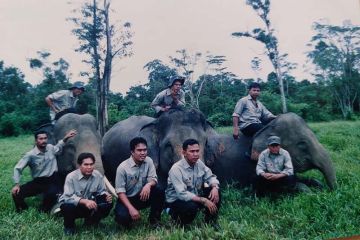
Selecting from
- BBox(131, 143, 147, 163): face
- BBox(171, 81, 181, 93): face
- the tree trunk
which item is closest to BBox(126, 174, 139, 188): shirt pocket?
BBox(131, 143, 147, 163): face

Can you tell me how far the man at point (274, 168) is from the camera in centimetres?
371

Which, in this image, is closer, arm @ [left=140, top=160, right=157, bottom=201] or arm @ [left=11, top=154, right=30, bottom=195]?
arm @ [left=140, top=160, right=157, bottom=201]

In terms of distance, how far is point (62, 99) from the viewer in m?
4.60

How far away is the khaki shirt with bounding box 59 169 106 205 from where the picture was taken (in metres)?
3.07

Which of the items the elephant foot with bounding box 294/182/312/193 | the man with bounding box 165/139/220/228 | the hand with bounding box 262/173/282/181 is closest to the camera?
the man with bounding box 165/139/220/228

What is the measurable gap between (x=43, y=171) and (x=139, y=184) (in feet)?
3.56

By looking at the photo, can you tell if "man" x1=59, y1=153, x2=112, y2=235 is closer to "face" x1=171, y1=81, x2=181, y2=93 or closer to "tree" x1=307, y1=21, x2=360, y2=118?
"face" x1=171, y1=81, x2=181, y2=93

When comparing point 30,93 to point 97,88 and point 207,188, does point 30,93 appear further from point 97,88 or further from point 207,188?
point 207,188

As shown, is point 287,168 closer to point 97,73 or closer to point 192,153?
point 192,153

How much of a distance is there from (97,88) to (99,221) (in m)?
2.62

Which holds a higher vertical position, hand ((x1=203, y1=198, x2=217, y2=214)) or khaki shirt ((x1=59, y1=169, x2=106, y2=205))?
khaki shirt ((x1=59, y1=169, x2=106, y2=205))

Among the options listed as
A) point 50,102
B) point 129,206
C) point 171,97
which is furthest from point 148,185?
point 50,102

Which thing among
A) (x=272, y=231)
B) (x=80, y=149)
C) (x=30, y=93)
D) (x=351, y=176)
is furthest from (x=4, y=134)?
(x=351, y=176)

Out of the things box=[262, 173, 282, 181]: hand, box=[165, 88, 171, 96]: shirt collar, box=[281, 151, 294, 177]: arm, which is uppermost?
box=[165, 88, 171, 96]: shirt collar
